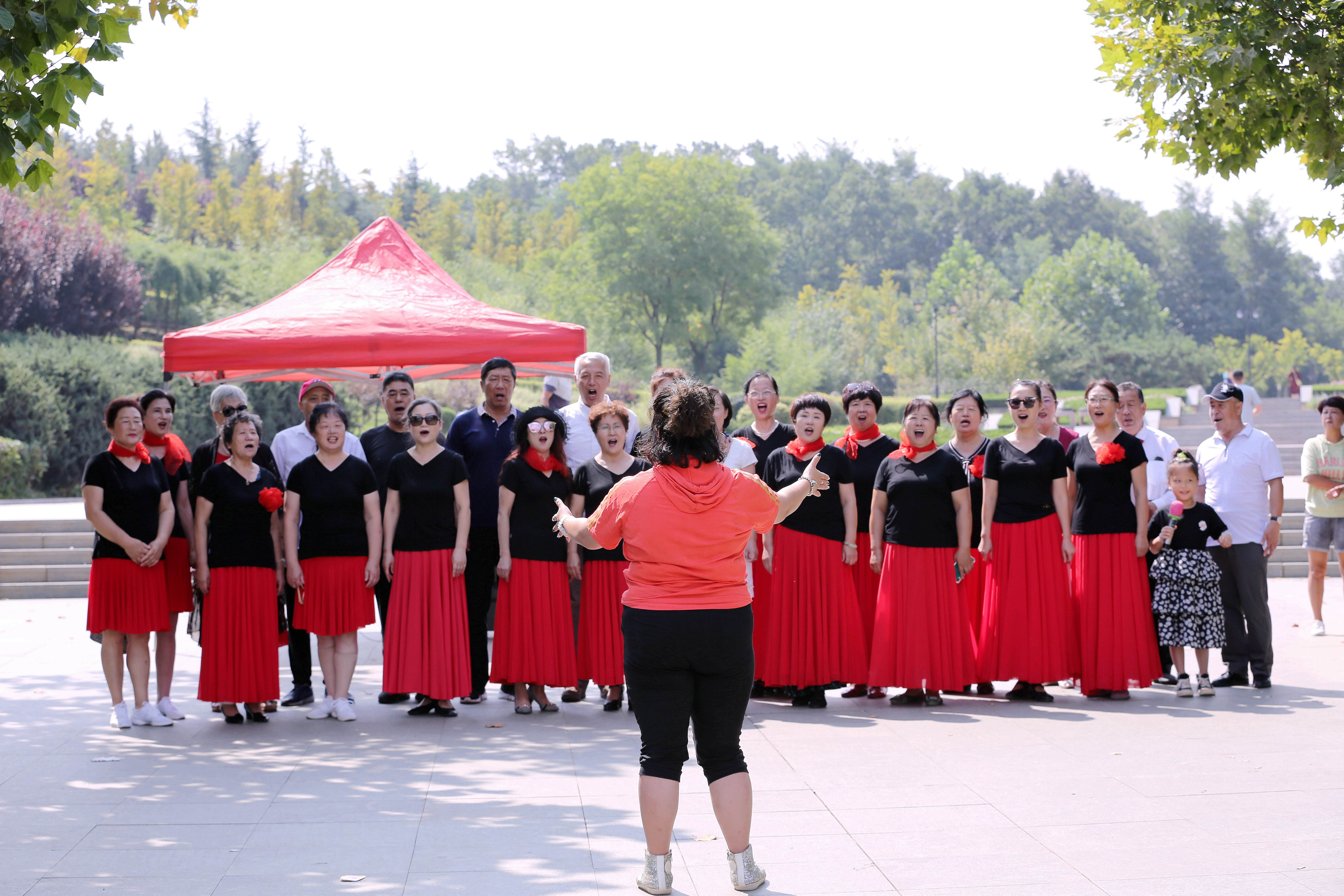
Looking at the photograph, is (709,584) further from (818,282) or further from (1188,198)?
(1188,198)

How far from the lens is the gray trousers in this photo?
24.2 ft

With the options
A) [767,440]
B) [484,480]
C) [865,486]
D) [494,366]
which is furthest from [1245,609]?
[494,366]

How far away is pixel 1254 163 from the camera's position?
307 inches

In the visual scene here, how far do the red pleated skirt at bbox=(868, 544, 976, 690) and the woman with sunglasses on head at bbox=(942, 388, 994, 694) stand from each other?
17 centimetres

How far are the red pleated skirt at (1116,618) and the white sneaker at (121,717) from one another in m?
5.52

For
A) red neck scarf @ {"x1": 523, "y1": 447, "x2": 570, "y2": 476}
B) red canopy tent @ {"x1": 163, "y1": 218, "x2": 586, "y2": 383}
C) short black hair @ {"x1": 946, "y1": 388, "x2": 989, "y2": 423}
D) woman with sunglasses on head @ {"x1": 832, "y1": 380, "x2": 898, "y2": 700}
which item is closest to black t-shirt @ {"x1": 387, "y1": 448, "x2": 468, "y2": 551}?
red neck scarf @ {"x1": 523, "y1": 447, "x2": 570, "y2": 476}

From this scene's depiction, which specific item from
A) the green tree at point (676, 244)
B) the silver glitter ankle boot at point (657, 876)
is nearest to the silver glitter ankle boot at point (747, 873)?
the silver glitter ankle boot at point (657, 876)

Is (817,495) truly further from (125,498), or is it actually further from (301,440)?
(125,498)

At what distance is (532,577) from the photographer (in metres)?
6.90

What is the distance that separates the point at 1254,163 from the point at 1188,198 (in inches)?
3803

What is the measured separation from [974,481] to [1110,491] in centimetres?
80

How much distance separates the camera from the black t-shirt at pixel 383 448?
762cm

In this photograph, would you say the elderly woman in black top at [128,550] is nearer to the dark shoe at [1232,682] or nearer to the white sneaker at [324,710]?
the white sneaker at [324,710]

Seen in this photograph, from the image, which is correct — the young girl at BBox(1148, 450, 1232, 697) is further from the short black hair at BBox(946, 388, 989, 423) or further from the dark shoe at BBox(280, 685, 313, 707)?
the dark shoe at BBox(280, 685, 313, 707)
